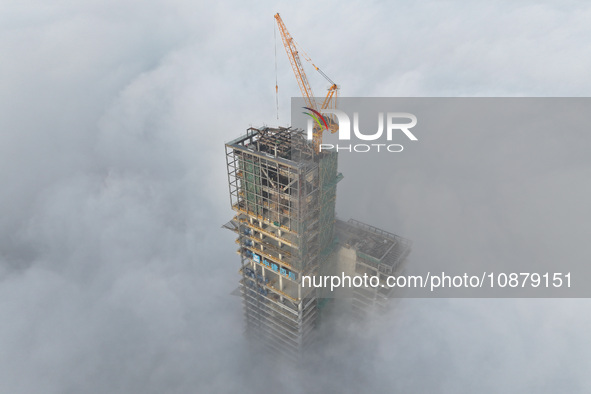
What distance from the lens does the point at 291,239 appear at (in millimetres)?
110438

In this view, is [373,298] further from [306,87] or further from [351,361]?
[306,87]

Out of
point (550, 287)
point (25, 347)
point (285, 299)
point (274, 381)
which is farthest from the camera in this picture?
point (550, 287)

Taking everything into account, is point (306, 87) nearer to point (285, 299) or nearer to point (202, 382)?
point (285, 299)

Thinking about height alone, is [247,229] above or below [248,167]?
below

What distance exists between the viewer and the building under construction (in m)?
105

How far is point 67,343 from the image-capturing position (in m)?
167

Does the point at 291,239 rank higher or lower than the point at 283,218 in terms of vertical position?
lower

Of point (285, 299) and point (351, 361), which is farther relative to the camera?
point (351, 361)

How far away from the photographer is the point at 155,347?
15738cm

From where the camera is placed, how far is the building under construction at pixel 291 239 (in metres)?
105

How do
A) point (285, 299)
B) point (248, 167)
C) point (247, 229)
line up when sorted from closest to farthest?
1. point (248, 167)
2. point (247, 229)
3. point (285, 299)

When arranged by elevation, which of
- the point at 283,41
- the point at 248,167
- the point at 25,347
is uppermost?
the point at 283,41

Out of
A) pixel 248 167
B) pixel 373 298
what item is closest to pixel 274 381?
pixel 373 298

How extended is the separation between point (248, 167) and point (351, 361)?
8073 cm
